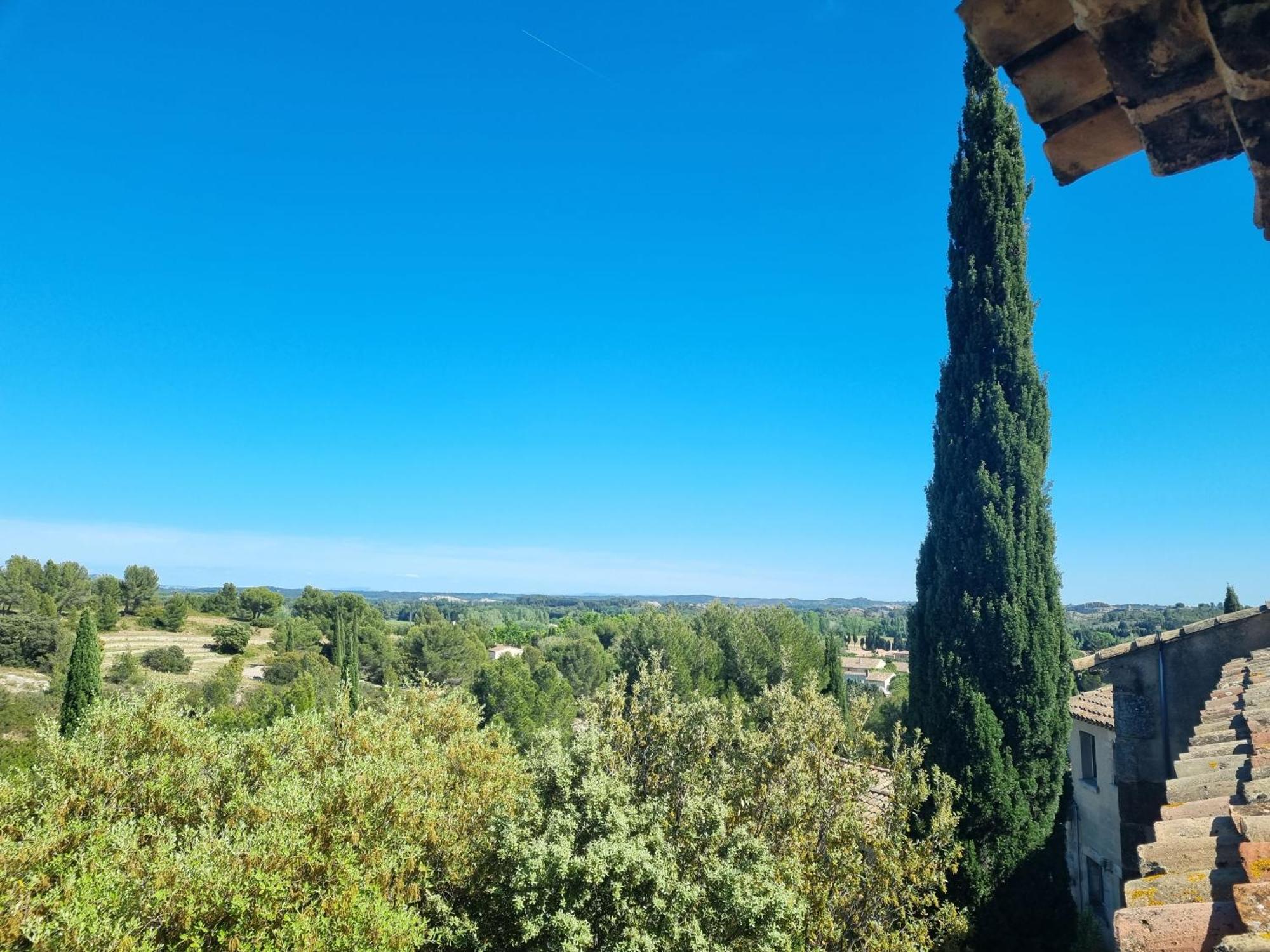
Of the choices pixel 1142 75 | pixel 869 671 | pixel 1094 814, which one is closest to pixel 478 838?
pixel 1142 75

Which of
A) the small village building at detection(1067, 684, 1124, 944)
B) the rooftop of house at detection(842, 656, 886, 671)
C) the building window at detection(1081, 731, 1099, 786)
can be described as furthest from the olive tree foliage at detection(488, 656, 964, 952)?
the rooftop of house at detection(842, 656, 886, 671)

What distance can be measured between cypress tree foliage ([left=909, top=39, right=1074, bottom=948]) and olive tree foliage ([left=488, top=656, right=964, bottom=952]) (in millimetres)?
1972

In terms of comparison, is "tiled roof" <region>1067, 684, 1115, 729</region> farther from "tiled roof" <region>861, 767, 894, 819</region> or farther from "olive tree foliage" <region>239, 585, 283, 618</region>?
"olive tree foliage" <region>239, 585, 283, 618</region>

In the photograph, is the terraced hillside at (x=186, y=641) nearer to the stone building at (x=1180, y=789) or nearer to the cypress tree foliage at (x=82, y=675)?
the cypress tree foliage at (x=82, y=675)

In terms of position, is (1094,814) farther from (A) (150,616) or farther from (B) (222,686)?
(A) (150,616)

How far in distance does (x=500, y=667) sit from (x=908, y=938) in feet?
95.1

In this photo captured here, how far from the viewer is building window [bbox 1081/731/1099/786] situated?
47.3 ft

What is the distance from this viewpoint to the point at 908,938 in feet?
27.7

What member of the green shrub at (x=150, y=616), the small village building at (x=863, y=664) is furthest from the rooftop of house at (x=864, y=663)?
the green shrub at (x=150, y=616)

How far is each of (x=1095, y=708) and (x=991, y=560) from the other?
4.58m

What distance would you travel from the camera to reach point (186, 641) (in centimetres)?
6003

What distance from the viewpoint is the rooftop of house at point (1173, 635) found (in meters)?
9.86

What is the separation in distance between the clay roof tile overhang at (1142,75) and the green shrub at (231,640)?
67.4 m

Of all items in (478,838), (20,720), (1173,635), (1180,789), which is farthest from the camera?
(20,720)
